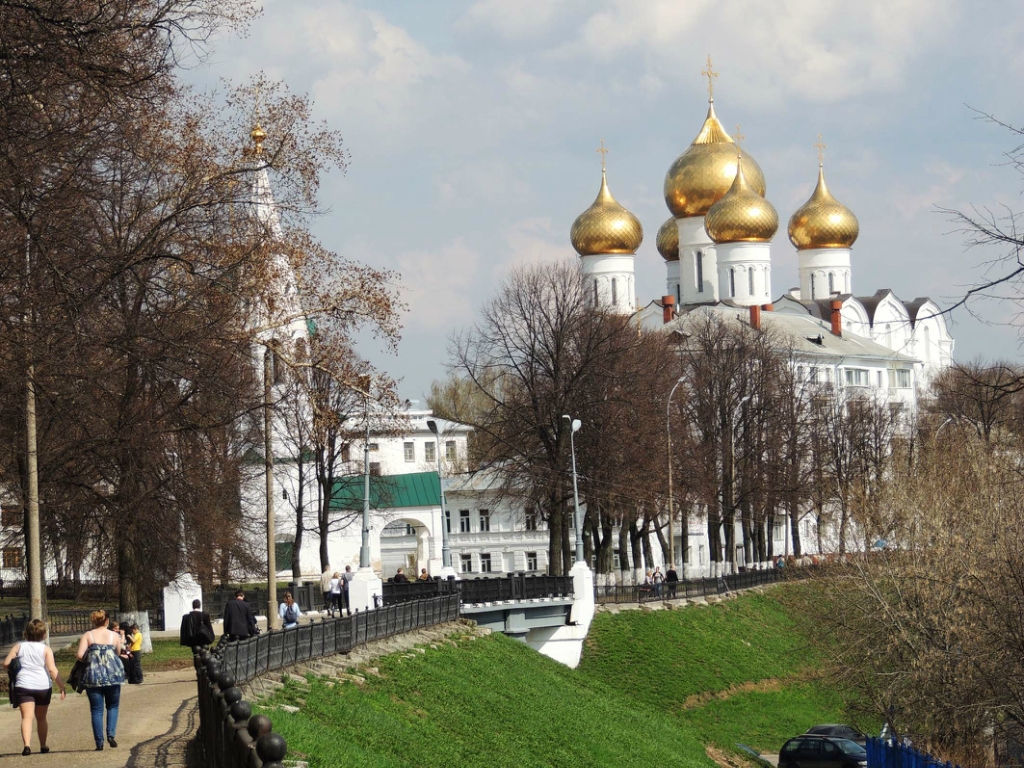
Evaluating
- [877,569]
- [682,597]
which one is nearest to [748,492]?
[682,597]

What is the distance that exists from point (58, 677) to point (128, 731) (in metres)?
2.42

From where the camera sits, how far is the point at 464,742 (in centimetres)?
2055

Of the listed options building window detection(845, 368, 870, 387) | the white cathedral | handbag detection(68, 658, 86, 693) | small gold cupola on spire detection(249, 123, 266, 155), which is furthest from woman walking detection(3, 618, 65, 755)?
building window detection(845, 368, 870, 387)

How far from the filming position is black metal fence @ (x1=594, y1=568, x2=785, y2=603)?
4655 cm

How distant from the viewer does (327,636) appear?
23.2 meters

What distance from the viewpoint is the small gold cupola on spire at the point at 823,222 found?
10556 centimetres

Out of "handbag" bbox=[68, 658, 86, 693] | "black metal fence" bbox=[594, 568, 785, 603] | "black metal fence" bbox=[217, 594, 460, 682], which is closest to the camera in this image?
"handbag" bbox=[68, 658, 86, 693]

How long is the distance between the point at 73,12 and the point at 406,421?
15.4m

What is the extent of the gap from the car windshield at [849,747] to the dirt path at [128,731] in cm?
1517

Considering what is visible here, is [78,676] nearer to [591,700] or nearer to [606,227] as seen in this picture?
[591,700]

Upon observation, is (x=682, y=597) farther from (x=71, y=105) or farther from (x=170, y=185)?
(x=71, y=105)

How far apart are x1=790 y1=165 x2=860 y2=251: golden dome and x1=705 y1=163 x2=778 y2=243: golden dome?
345 inches

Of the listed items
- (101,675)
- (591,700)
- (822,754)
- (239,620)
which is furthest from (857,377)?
(101,675)

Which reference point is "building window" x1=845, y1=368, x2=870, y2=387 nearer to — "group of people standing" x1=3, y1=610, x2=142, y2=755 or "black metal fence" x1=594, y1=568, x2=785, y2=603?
"black metal fence" x1=594, y1=568, x2=785, y2=603
